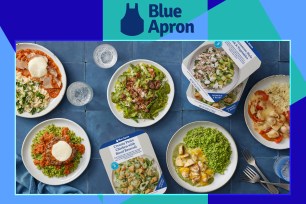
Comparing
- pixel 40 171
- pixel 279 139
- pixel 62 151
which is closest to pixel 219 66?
pixel 279 139

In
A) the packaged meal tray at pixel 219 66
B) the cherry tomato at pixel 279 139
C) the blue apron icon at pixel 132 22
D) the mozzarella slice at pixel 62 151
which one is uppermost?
the blue apron icon at pixel 132 22

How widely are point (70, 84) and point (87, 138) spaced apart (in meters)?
0.41

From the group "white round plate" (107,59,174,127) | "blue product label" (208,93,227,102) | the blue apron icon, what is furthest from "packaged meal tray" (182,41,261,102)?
the blue apron icon

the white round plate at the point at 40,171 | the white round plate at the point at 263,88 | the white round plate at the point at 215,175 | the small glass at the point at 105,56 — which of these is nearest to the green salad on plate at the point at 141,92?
the small glass at the point at 105,56

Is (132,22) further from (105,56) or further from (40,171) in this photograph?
(40,171)

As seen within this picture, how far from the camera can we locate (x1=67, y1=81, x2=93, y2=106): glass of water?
106 inches

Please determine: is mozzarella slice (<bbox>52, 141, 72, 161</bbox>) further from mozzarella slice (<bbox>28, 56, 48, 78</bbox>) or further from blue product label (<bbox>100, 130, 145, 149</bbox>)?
mozzarella slice (<bbox>28, 56, 48, 78</bbox>)

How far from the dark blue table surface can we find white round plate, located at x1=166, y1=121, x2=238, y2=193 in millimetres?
56

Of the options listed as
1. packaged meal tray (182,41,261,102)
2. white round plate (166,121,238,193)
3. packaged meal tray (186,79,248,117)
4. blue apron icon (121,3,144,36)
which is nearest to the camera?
blue apron icon (121,3,144,36)

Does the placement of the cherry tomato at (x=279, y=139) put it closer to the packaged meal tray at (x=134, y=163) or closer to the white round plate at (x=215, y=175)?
the white round plate at (x=215, y=175)

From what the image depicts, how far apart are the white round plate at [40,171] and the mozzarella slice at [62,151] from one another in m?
0.12

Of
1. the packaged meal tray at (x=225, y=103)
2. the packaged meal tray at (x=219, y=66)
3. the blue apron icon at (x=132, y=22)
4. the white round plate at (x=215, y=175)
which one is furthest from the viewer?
the white round plate at (x=215, y=175)

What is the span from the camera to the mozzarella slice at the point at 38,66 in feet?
8.77

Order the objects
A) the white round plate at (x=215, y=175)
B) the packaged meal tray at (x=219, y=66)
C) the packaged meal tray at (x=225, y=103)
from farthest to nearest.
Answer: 1. the white round plate at (x=215, y=175)
2. the packaged meal tray at (x=225, y=103)
3. the packaged meal tray at (x=219, y=66)
